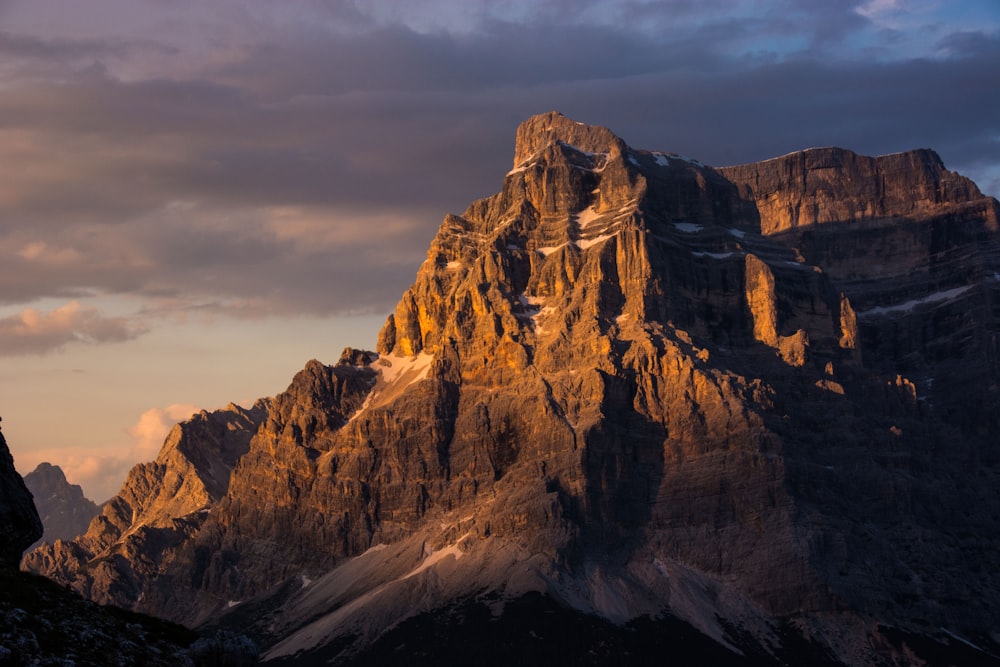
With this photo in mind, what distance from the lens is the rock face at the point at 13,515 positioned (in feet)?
261

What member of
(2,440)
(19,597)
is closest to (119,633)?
(19,597)

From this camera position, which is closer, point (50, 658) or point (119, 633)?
point (50, 658)

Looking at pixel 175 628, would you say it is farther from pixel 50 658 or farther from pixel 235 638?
pixel 50 658

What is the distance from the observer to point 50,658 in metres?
68.2

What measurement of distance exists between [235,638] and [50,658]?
39.7ft

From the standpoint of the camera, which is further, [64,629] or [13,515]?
[13,515]

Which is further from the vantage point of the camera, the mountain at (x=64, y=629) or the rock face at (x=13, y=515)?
the rock face at (x=13, y=515)

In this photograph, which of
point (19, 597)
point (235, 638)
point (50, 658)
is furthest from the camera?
point (235, 638)

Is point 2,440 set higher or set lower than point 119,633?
higher

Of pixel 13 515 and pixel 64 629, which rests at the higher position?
pixel 13 515

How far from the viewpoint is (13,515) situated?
80.4 meters

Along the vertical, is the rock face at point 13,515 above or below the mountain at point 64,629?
above

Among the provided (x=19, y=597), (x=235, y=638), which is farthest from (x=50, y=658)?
(x=235, y=638)

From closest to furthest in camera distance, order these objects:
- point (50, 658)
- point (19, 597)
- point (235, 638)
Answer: point (50, 658) → point (19, 597) → point (235, 638)
